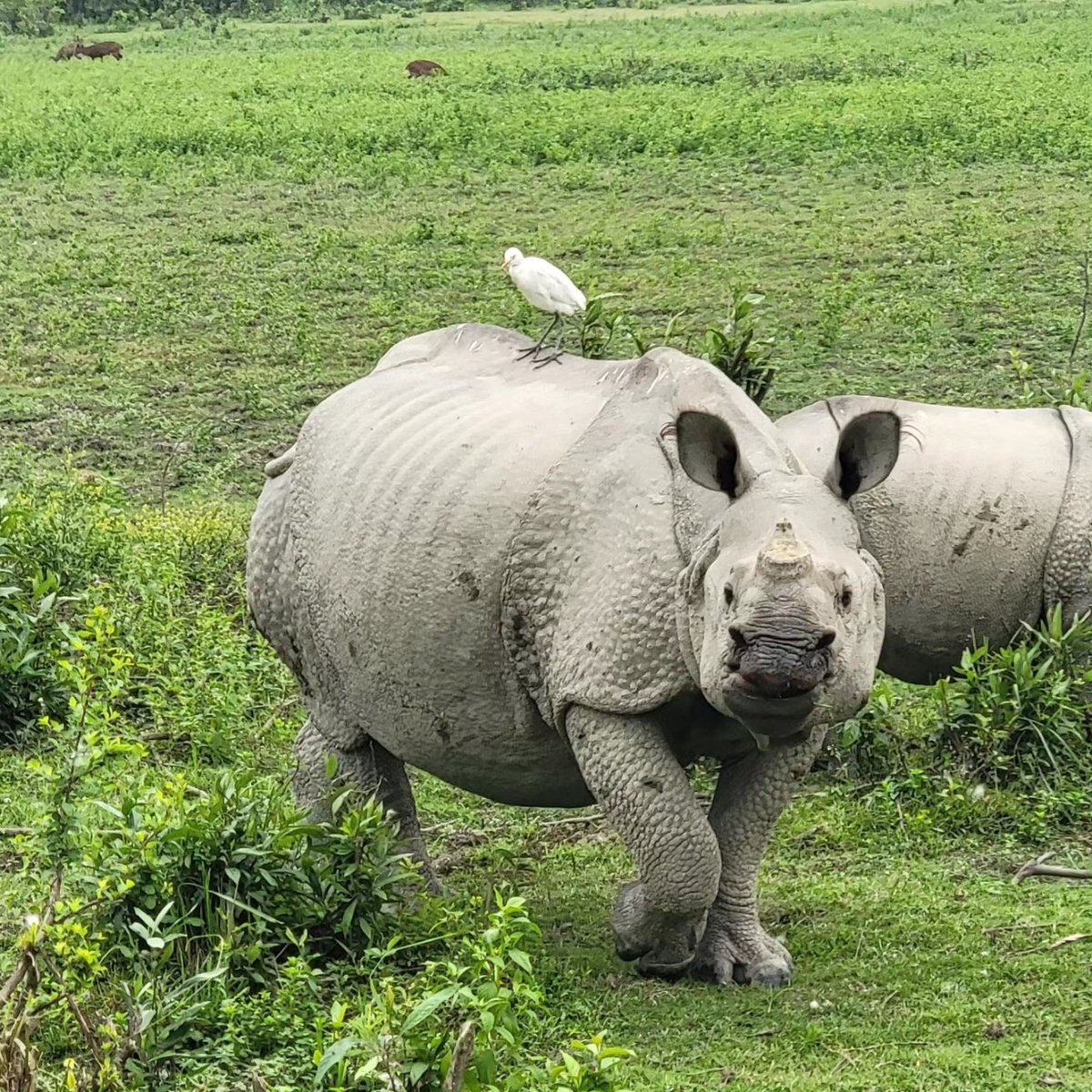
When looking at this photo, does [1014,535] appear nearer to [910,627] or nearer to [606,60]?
[910,627]

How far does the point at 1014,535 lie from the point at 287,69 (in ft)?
64.9

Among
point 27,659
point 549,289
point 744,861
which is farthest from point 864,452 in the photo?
point 27,659

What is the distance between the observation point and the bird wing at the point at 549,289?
8.02m

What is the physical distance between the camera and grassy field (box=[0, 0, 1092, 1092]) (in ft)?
16.8

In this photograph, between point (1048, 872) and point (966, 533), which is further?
point (966, 533)

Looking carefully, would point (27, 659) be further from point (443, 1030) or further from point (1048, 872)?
point (443, 1030)

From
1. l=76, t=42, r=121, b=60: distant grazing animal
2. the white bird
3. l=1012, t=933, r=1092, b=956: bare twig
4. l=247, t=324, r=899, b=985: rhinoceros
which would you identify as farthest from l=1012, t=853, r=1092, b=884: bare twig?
l=76, t=42, r=121, b=60: distant grazing animal

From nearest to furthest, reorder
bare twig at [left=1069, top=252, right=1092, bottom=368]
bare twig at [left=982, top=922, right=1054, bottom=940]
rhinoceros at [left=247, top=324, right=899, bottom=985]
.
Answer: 1. rhinoceros at [left=247, top=324, right=899, bottom=985]
2. bare twig at [left=982, top=922, right=1054, bottom=940]
3. bare twig at [left=1069, top=252, right=1092, bottom=368]

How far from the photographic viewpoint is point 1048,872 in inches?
235

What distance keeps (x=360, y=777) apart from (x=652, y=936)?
107 centimetres

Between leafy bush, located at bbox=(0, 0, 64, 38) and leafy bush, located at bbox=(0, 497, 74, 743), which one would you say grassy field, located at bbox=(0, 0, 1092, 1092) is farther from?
leafy bush, located at bbox=(0, 0, 64, 38)

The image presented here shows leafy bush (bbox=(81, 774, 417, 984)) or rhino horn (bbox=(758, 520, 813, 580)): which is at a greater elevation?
rhino horn (bbox=(758, 520, 813, 580))

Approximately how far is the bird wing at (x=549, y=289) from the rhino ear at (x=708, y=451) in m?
3.31

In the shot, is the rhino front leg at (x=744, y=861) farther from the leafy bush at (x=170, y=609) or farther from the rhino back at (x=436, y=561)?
the leafy bush at (x=170, y=609)
